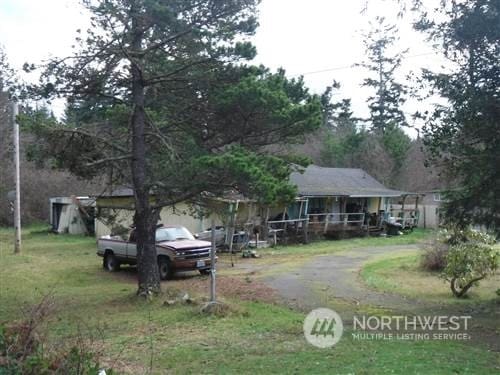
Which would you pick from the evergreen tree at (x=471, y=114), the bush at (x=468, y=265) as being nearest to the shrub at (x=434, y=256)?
the bush at (x=468, y=265)

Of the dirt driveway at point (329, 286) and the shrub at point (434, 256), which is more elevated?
the shrub at point (434, 256)

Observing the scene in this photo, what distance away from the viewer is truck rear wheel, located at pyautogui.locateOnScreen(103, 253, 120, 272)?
63.6 feet

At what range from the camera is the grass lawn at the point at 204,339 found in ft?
22.7

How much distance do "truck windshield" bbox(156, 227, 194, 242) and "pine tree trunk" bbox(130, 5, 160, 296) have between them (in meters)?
4.50

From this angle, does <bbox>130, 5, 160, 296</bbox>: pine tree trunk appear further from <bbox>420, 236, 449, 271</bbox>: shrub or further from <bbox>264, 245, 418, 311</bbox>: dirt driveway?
<bbox>420, 236, 449, 271</bbox>: shrub

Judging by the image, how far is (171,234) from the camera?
60.7 ft

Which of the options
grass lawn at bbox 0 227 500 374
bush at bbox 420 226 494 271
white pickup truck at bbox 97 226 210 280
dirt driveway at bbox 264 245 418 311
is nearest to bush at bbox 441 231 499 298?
dirt driveway at bbox 264 245 418 311

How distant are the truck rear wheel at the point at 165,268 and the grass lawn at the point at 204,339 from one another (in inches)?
20.0

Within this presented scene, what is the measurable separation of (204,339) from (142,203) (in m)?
5.22

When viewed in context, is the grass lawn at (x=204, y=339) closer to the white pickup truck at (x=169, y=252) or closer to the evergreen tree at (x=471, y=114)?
the white pickup truck at (x=169, y=252)

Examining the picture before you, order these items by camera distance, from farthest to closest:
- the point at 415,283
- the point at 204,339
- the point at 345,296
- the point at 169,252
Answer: the point at 169,252 < the point at 415,283 < the point at 345,296 < the point at 204,339

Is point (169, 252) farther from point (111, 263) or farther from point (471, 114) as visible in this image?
point (471, 114)

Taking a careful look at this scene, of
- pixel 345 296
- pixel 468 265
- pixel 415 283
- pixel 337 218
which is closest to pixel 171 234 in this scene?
pixel 345 296

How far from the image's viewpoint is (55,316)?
37.6 feet
